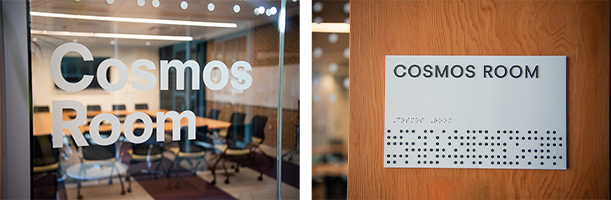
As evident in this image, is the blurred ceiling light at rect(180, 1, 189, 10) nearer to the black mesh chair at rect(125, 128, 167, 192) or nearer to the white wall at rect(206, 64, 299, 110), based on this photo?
the white wall at rect(206, 64, 299, 110)

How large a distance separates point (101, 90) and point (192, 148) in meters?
0.84

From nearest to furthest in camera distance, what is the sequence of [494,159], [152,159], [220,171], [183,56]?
[494,159] < [183,56] < [152,159] < [220,171]

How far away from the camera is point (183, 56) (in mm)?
2885

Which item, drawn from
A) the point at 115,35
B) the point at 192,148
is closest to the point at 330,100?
the point at 192,148

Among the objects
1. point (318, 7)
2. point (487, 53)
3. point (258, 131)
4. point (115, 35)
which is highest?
point (318, 7)

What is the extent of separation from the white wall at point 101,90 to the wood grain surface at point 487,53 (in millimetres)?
1443

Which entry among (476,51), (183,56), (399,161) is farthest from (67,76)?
(476,51)

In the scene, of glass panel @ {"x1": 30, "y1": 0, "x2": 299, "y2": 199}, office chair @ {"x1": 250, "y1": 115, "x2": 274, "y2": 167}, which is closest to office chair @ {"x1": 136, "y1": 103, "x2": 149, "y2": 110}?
glass panel @ {"x1": 30, "y1": 0, "x2": 299, "y2": 199}

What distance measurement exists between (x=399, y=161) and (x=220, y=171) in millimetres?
1714

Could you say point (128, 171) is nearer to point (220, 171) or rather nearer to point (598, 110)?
point (220, 171)

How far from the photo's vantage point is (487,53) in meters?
2.60

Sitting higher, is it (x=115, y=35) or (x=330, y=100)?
(x=115, y=35)

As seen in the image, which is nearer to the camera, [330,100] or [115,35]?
[115,35]

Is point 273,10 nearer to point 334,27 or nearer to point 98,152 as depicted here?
point 334,27
